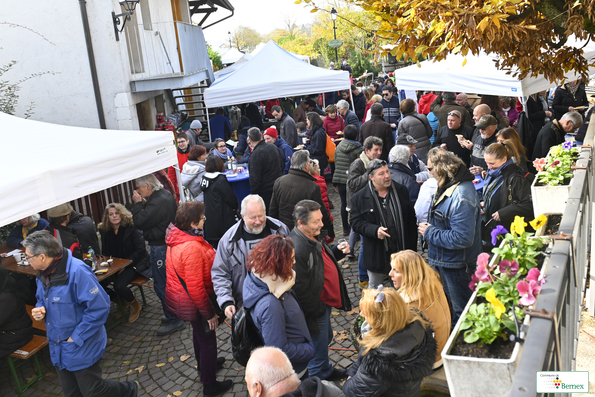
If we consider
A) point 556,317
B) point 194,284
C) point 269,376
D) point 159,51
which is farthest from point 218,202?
point 159,51

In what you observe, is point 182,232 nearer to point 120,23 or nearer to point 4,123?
point 4,123

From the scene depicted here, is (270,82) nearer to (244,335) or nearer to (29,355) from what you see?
(29,355)

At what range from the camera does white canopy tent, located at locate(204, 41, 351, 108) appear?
11.5 metres

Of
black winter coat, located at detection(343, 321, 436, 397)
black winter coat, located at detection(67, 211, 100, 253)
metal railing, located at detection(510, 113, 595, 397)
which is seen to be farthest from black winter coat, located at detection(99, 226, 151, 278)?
metal railing, located at detection(510, 113, 595, 397)

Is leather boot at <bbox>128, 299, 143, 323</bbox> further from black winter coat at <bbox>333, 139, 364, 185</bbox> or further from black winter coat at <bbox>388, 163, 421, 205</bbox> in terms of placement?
black winter coat at <bbox>388, 163, 421, 205</bbox>

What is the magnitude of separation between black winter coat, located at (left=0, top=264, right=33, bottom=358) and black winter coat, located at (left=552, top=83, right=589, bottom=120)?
1003cm

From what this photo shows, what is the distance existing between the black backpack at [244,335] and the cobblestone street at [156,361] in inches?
51.3

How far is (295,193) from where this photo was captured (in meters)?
5.67

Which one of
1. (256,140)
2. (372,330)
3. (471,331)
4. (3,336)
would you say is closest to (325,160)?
(256,140)

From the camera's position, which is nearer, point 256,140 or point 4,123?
point 4,123

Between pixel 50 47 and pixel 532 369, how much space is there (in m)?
11.2

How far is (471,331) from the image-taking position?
1.92m

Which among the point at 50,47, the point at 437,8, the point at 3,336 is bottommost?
the point at 3,336

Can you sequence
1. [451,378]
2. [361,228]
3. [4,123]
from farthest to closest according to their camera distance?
[4,123]
[361,228]
[451,378]
